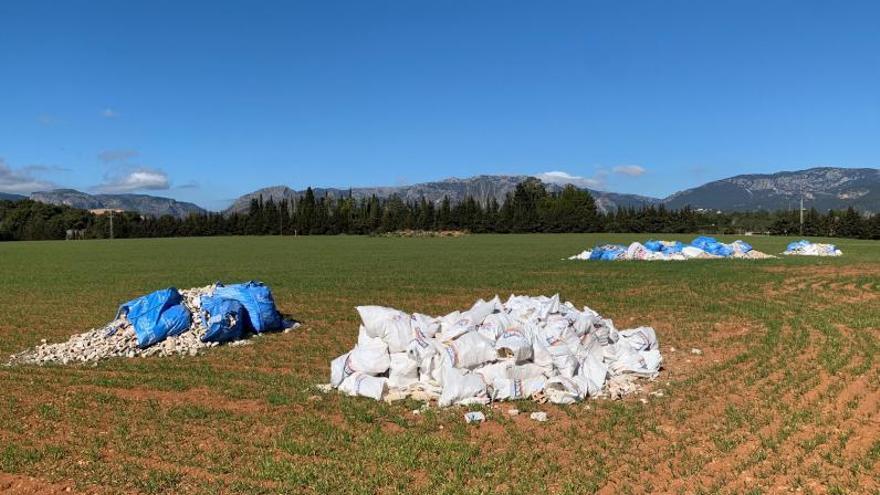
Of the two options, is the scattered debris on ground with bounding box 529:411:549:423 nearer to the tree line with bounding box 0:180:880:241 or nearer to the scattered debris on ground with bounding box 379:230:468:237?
the scattered debris on ground with bounding box 379:230:468:237

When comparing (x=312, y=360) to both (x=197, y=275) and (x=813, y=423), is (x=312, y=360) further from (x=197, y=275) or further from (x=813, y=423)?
(x=197, y=275)

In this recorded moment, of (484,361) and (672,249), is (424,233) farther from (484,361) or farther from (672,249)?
(484,361)

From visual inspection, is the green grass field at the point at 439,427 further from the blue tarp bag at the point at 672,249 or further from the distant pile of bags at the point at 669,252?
the blue tarp bag at the point at 672,249

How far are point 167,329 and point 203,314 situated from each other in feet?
2.58

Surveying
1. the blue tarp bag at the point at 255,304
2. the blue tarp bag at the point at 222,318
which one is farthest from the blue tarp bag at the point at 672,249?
the blue tarp bag at the point at 222,318

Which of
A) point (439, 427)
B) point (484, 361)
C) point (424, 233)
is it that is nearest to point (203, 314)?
point (484, 361)

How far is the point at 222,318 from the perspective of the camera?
483 inches

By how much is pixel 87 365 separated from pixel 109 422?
3.88 meters

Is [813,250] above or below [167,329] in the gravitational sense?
above

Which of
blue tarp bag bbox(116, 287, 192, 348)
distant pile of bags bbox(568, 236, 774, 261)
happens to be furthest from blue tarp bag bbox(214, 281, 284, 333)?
distant pile of bags bbox(568, 236, 774, 261)

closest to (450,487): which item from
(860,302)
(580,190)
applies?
(860,302)

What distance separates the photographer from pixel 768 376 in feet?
30.1

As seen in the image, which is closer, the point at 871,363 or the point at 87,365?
the point at 871,363

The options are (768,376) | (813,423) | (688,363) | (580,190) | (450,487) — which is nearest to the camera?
(450,487)
